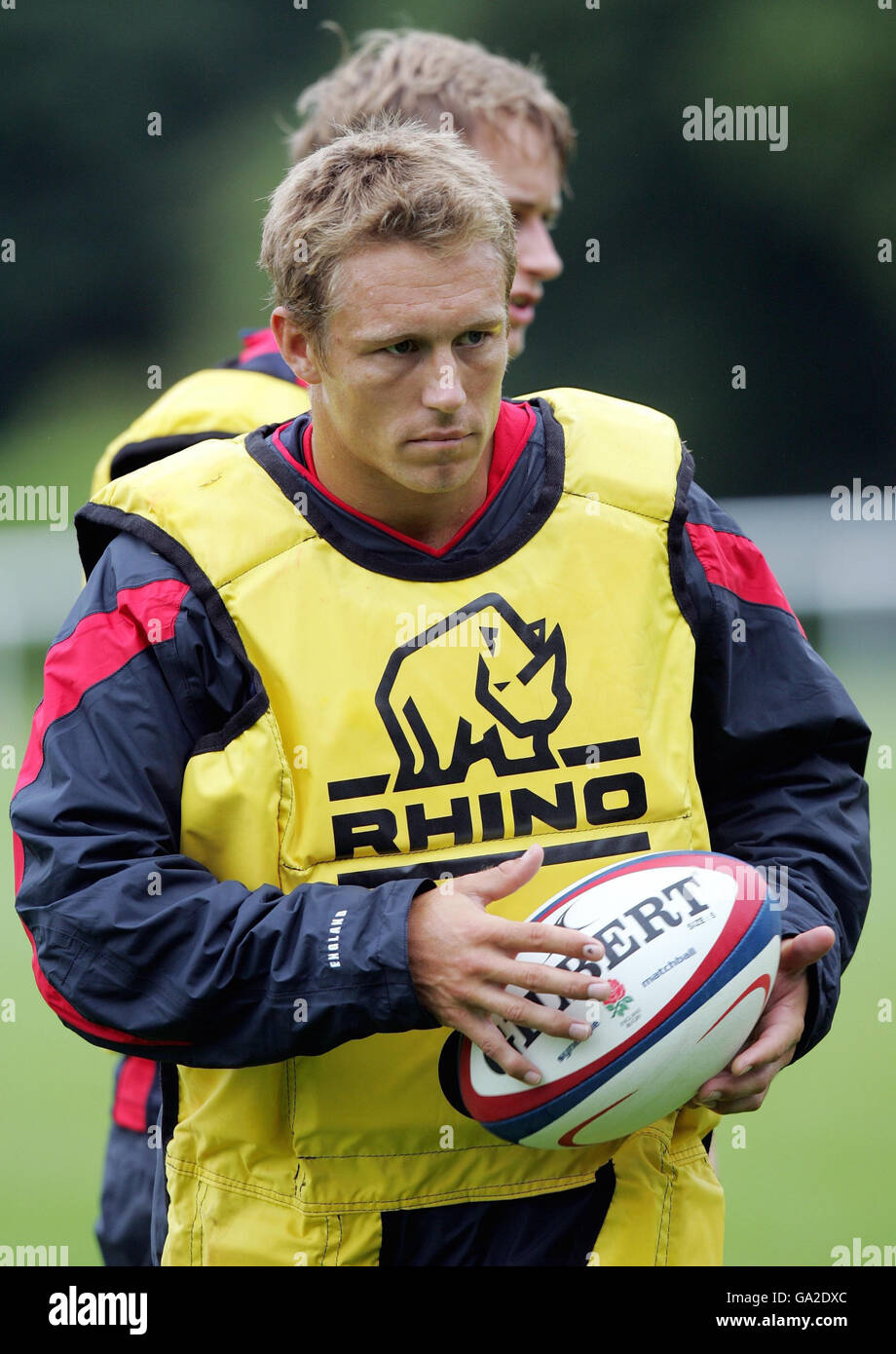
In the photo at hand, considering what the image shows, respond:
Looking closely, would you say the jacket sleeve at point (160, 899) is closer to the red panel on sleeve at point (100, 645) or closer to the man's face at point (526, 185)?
the red panel on sleeve at point (100, 645)

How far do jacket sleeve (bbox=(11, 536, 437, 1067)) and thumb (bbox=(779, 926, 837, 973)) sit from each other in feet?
1.63

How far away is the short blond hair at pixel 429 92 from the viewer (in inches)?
131

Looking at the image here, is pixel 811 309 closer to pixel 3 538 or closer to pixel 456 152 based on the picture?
pixel 3 538

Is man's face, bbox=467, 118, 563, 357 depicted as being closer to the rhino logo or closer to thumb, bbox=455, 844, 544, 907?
the rhino logo

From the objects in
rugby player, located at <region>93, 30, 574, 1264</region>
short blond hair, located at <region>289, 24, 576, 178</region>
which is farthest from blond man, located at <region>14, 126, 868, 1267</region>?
short blond hair, located at <region>289, 24, 576, 178</region>

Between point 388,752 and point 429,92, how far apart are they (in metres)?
1.77

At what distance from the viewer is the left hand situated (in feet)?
7.01

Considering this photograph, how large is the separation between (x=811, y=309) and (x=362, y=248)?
15.6 meters

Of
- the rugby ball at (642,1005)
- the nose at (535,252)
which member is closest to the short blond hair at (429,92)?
the nose at (535,252)

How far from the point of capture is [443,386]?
2125mm

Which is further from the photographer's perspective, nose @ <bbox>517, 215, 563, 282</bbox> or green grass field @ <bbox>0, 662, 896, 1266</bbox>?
green grass field @ <bbox>0, 662, 896, 1266</bbox>

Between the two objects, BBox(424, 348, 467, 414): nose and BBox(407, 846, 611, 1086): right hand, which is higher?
BBox(424, 348, 467, 414): nose

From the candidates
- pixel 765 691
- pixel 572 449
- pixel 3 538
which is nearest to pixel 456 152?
pixel 572 449

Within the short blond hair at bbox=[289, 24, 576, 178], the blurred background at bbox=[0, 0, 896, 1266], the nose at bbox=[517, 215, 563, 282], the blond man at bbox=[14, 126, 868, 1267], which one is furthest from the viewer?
the blurred background at bbox=[0, 0, 896, 1266]
